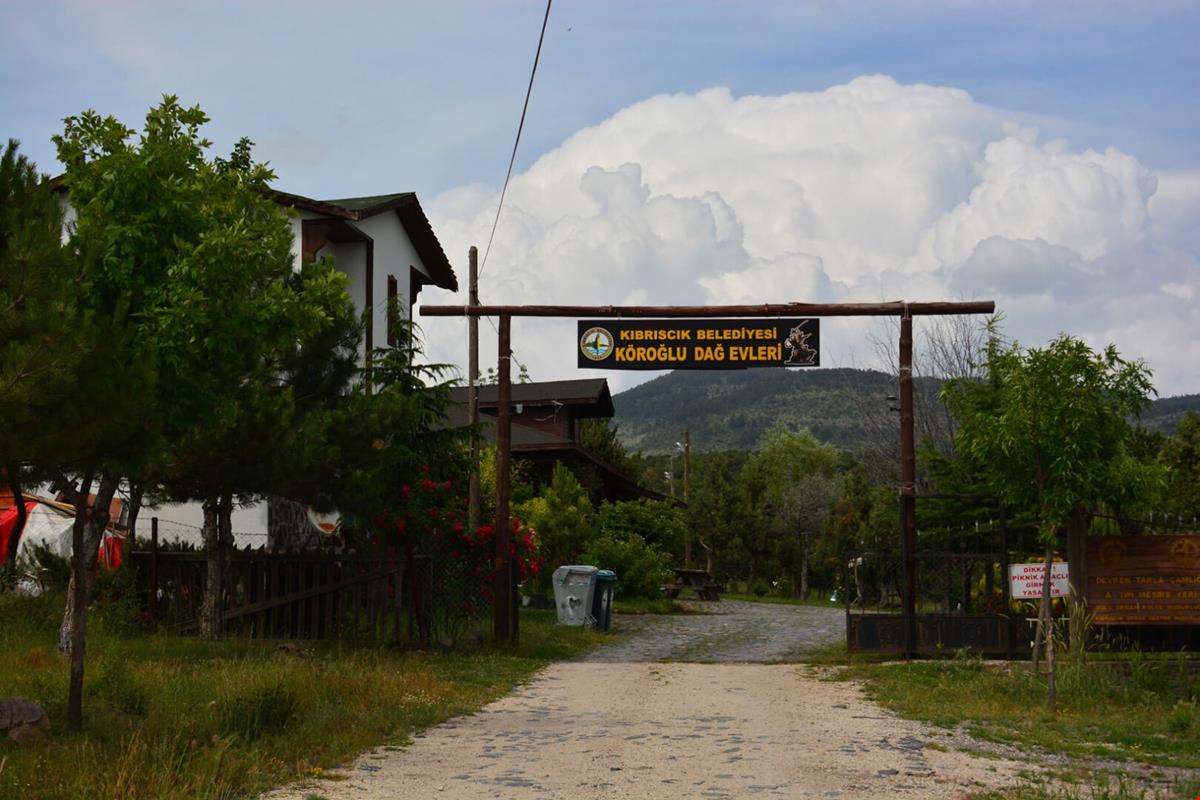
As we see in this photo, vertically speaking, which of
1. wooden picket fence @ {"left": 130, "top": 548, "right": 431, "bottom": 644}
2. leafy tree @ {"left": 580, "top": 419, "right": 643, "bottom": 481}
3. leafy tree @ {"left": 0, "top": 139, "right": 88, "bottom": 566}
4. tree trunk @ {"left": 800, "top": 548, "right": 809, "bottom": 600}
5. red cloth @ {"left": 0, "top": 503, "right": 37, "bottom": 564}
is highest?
leafy tree @ {"left": 580, "top": 419, "right": 643, "bottom": 481}

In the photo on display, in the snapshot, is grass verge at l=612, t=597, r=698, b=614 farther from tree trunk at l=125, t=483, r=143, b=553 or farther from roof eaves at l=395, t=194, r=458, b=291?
tree trunk at l=125, t=483, r=143, b=553

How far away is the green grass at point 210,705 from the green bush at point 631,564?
1547 centimetres

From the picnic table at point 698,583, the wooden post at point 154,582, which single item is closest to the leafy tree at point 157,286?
the wooden post at point 154,582

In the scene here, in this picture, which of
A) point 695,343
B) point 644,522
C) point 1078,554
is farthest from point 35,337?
point 644,522

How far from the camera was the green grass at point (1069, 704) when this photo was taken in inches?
454

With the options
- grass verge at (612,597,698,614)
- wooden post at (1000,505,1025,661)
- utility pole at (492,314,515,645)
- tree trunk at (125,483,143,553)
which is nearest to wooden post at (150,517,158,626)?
tree trunk at (125,483,143,553)

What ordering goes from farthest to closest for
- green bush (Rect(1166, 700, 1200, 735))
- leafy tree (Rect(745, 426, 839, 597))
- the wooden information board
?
leafy tree (Rect(745, 426, 839, 597)) < the wooden information board < green bush (Rect(1166, 700, 1200, 735))

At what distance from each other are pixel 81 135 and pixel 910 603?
1291 centimetres

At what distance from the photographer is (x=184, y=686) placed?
1295cm

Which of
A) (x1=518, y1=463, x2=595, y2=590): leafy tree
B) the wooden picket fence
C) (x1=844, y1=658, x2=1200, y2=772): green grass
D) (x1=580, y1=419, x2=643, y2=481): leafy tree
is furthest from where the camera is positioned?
(x1=580, y1=419, x2=643, y2=481): leafy tree

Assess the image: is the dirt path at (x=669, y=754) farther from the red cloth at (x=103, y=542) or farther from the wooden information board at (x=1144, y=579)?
the red cloth at (x=103, y=542)

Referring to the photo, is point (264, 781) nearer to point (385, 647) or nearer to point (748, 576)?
point (385, 647)

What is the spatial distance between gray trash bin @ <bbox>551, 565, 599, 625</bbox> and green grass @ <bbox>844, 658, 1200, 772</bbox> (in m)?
9.00

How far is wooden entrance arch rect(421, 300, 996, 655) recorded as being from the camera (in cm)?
1917
